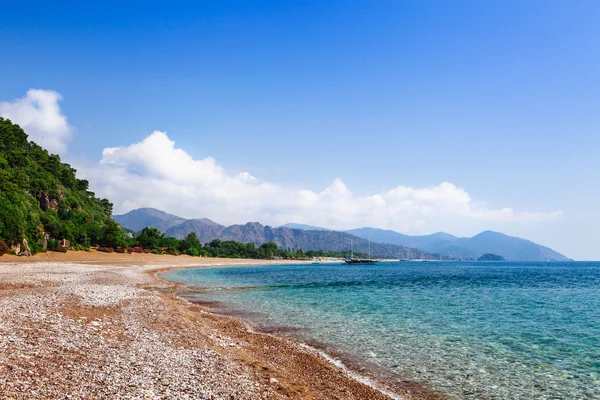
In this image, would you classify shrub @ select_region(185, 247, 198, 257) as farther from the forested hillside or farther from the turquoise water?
the turquoise water

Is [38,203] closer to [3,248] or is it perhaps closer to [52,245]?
[52,245]

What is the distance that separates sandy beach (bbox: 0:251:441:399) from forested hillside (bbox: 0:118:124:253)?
199ft

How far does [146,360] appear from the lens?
12359mm

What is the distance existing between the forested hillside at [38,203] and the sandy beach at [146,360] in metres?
60.5

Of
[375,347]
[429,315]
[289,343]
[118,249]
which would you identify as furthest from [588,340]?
[118,249]

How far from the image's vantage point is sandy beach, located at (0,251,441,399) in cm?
948

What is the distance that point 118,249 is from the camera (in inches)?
4678

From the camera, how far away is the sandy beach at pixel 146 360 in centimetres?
948

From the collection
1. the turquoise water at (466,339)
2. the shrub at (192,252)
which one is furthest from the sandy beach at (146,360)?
the shrub at (192,252)

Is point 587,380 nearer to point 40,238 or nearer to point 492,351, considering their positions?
point 492,351

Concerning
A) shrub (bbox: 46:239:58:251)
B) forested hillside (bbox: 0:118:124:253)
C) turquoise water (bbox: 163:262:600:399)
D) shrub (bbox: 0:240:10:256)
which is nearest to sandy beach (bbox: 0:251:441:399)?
turquoise water (bbox: 163:262:600:399)

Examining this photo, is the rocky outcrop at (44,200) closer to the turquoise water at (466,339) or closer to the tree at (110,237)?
the tree at (110,237)

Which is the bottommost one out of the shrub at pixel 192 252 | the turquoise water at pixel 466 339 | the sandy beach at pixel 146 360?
the shrub at pixel 192 252

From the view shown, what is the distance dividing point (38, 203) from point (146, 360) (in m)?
104
